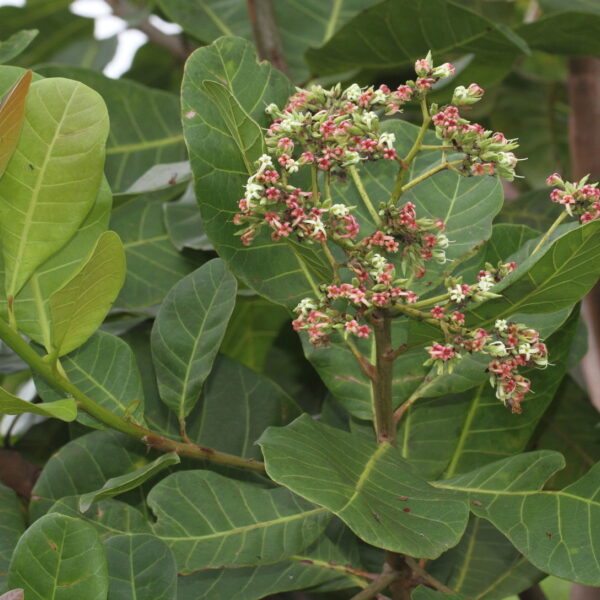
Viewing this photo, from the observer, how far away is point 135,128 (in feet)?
4.26

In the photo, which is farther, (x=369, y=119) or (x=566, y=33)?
(x=566, y=33)

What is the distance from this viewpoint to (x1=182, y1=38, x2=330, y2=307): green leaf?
0.77 metres

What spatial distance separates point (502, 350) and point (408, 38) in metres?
0.63

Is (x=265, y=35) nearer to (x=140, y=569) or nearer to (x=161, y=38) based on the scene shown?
(x=161, y=38)

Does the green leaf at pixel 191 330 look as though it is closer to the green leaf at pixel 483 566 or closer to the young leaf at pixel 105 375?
the young leaf at pixel 105 375

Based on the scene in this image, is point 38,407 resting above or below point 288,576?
above

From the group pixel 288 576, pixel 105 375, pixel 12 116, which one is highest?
pixel 12 116

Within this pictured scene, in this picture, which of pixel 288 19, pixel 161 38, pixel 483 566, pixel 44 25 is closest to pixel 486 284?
pixel 483 566

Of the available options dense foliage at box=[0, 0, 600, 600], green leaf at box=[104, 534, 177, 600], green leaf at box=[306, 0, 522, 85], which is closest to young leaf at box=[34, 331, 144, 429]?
dense foliage at box=[0, 0, 600, 600]

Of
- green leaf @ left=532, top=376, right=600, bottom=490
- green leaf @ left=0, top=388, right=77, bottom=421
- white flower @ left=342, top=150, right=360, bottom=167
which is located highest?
white flower @ left=342, top=150, right=360, bottom=167

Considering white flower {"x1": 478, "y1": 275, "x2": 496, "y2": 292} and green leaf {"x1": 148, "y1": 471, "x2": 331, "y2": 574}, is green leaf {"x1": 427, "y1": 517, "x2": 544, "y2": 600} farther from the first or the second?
white flower {"x1": 478, "y1": 275, "x2": 496, "y2": 292}

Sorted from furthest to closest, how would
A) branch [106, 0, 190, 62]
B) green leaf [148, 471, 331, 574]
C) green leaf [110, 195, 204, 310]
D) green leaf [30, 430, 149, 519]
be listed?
branch [106, 0, 190, 62]
green leaf [110, 195, 204, 310]
green leaf [30, 430, 149, 519]
green leaf [148, 471, 331, 574]

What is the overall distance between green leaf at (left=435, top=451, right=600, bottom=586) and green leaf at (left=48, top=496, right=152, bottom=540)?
0.26 metres

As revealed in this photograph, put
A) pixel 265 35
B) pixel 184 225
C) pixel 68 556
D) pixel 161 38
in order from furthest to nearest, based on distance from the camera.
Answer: pixel 161 38 < pixel 265 35 < pixel 184 225 < pixel 68 556
